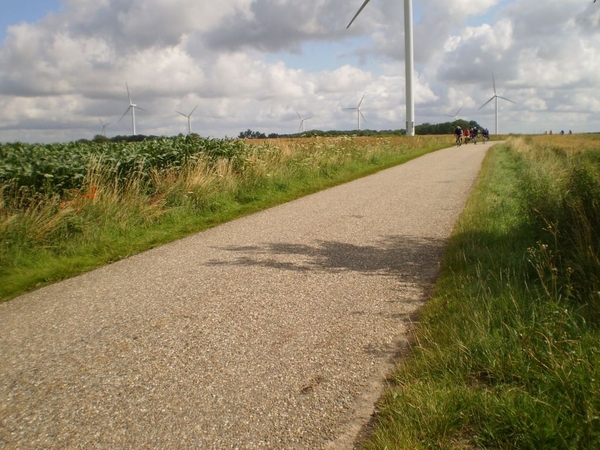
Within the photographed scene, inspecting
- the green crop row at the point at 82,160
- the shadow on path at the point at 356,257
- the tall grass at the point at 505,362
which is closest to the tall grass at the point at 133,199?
the green crop row at the point at 82,160

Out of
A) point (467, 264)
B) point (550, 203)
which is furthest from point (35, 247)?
point (550, 203)

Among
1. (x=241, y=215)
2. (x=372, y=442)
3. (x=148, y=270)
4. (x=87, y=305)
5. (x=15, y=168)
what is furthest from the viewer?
(x=241, y=215)

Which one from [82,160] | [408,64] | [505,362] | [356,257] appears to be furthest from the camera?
[408,64]

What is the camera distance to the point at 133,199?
32.3ft

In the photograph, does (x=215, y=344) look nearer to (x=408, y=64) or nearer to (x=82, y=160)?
(x=82, y=160)

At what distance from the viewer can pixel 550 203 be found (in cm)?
688

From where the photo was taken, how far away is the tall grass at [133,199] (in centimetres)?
735

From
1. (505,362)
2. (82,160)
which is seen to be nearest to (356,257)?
(505,362)

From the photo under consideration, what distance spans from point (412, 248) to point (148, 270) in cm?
379

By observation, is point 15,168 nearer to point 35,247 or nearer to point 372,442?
point 35,247

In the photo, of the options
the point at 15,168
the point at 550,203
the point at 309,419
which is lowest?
the point at 309,419

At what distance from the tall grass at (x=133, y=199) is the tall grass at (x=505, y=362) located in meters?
4.98

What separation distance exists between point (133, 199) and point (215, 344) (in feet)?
21.1

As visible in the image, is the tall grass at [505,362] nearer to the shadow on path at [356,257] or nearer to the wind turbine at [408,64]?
the shadow on path at [356,257]
